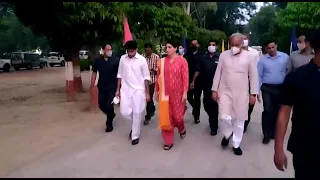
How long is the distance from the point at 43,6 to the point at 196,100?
199 inches

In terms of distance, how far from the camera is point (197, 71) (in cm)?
732

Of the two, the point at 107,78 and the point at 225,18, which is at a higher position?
the point at 225,18

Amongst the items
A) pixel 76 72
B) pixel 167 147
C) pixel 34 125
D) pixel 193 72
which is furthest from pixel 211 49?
pixel 76 72

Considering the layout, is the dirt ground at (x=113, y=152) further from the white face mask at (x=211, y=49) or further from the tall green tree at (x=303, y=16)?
the tall green tree at (x=303, y=16)

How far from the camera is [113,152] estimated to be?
574cm

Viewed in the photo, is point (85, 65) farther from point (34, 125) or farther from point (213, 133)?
point (213, 133)

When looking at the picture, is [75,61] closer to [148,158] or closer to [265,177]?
[148,158]

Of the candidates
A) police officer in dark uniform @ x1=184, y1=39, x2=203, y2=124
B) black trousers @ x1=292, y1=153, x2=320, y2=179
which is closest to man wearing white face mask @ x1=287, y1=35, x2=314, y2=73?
police officer in dark uniform @ x1=184, y1=39, x2=203, y2=124

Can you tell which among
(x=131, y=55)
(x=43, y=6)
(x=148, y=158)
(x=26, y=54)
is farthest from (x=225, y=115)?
(x=26, y=54)

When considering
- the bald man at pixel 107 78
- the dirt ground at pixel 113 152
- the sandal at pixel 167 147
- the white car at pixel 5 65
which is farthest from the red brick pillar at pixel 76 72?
the white car at pixel 5 65

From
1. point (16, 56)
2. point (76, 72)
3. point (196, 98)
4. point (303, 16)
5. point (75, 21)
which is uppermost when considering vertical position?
point (303, 16)

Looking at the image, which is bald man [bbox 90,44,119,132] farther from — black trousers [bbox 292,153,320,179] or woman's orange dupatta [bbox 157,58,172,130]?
black trousers [bbox 292,153,320,179]

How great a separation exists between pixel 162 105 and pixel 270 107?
182 cm

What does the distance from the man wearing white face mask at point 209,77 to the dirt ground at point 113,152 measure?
315mm
